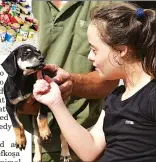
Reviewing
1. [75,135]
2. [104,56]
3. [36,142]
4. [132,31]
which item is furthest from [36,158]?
[132,31]

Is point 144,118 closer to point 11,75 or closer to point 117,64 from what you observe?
point 117,64

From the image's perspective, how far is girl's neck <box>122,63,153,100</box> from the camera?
1.34 m

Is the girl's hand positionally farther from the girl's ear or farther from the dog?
the girl's ear

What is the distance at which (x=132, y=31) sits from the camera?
131 cm

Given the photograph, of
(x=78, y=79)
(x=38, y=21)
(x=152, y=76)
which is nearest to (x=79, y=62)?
(x=78, y=79)

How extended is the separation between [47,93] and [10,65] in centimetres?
14

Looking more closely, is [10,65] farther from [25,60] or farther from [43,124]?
[43,124]

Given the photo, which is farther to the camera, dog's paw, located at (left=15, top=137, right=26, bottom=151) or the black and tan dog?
dog's paw, located at (left=15, top=137, right=26, bottom=151)

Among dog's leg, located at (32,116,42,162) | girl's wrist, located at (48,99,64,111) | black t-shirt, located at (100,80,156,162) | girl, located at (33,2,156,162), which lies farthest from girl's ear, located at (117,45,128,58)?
dog's leg, located at (32,116,42,162)

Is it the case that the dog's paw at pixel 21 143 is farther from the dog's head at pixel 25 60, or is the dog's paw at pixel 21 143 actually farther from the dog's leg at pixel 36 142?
the dog's head at pixel 25 60

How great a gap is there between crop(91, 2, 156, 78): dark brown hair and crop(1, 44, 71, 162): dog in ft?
0.66

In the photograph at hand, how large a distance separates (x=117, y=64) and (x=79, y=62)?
252 millimetres

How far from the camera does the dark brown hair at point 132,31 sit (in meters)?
1.31

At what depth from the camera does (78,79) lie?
1.54 meters
